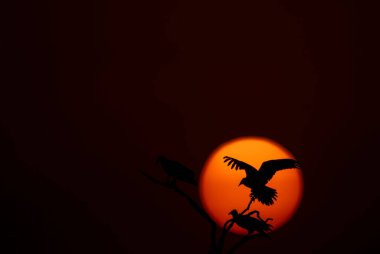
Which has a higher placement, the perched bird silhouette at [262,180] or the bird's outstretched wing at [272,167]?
the bird's outstretched wing at [272,167]

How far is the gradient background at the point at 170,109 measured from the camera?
4301mm

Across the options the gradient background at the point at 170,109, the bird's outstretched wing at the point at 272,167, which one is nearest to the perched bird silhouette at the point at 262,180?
the bird's outstretched wing at the point at 272,167

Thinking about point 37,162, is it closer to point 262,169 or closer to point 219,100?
point 219,100

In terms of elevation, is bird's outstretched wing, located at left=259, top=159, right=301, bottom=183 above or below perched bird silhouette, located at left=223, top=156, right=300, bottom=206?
above

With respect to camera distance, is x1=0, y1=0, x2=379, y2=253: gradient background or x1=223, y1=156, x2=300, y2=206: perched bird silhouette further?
x1=0, y1=0, x2=379, y2=253: gradient background

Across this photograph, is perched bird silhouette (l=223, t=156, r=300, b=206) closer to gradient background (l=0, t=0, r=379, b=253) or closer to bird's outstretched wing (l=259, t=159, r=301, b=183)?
bird's outstretched wing (l=259, t=159, r=301, b=183)

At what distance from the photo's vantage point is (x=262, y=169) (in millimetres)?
2104

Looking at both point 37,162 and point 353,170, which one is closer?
point 37,162

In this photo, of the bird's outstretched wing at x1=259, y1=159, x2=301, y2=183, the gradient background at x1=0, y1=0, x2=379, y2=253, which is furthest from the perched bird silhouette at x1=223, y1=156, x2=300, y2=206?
the gradient background at x1=0, y1=0, x2=379, y2=253

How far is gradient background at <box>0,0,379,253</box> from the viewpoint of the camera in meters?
4.30

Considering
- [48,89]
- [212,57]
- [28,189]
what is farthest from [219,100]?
[28,189]

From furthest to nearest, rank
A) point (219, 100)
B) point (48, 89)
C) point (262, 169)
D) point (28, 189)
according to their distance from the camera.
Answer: point (219, 100)
point (48, 89)
point (28, 189)
point (262, 169)

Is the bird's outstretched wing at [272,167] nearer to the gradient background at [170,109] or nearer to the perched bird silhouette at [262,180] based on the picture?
the perched bird silhouette at [262,180]

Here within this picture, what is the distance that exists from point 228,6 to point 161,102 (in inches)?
50.2
